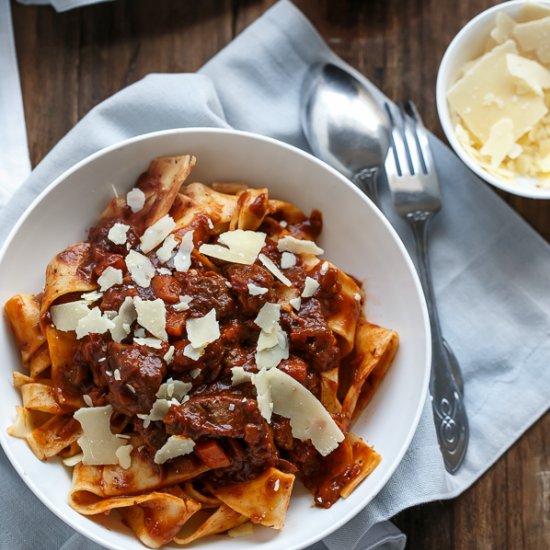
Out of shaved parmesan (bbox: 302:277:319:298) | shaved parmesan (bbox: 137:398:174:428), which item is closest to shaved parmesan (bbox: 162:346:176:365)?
shaved parmesan (bbox: 137:398:174:428)

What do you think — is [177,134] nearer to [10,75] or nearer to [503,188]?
[10,75]

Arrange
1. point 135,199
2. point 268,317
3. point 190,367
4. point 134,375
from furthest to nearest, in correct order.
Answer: point 135,199 → point 268,317 → point 190,367 → point 134,375

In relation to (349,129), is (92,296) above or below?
below

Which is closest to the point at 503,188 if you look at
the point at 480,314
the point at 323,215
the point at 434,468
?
the point at 480,314

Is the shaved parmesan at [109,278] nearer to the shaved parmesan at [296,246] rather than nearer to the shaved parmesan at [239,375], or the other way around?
the shaved parmesan at [239,375]

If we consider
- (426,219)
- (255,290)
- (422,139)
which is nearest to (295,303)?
(255,290)

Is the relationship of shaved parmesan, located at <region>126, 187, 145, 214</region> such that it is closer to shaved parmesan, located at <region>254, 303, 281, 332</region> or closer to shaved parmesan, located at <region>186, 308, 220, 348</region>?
shaved parmesan, located at <region>186, 308, 220, 348</region>

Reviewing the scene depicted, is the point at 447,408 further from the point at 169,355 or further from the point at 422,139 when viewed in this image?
the point at 169,355
